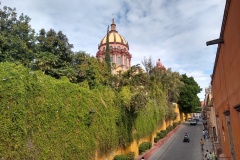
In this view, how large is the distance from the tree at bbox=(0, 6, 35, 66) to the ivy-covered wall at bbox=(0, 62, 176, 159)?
29.8 feet

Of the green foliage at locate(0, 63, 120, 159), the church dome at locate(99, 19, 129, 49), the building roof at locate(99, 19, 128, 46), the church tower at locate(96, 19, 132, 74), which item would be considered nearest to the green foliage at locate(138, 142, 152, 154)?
the green foliage at locate(0, 63, 120, 159)

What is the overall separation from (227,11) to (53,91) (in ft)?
23.1

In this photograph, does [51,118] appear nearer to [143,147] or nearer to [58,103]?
[58,103]

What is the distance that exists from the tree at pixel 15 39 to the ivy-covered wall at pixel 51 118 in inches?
357

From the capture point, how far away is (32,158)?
7602 millimetres

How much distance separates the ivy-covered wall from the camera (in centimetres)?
704

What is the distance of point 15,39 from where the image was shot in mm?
18953

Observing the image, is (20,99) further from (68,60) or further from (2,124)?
(68,60)

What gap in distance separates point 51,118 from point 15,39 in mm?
12894

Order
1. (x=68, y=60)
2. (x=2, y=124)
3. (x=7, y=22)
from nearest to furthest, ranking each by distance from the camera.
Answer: (x=2, y=124) → (x=7, y=22) → (x=68, y=60)

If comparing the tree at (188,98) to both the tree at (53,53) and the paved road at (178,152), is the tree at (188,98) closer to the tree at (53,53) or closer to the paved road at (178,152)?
the paved road at (178,152)

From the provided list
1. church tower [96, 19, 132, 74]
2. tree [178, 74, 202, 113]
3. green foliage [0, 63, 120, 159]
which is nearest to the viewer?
green foliage [0, 63, 120, 159]

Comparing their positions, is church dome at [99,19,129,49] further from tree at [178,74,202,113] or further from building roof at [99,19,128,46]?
tree at [178,74,202,113]

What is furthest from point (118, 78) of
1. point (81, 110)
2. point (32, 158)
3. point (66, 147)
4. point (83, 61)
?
point (32, 158)
